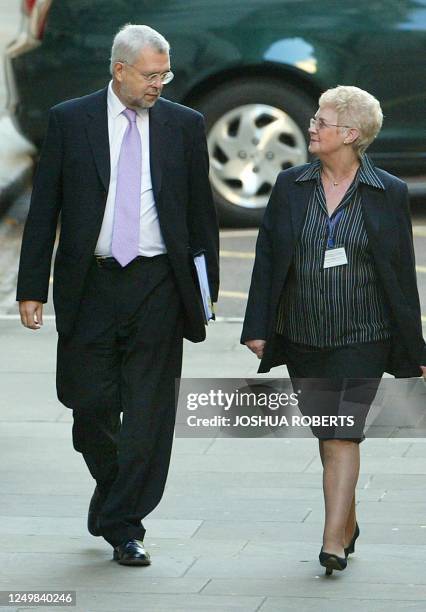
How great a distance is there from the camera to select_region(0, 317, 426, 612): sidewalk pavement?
5363 mm

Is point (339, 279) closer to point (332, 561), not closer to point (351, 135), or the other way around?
point (351, 135)

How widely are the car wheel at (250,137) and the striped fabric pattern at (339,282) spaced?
225 inches

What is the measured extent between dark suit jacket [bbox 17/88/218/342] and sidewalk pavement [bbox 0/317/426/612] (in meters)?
0.78

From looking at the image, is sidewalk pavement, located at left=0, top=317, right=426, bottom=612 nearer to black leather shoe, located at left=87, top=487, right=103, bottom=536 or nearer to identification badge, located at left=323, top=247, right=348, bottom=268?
black leather shoe, located at left=87, top=487, right=103, bottom=536

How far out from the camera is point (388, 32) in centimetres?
1130

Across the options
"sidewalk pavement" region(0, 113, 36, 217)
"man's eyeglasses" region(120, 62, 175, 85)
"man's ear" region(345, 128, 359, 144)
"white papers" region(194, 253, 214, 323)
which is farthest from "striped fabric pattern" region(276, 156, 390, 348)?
"sidewalk pavement" region(0, 113, 36, 217)

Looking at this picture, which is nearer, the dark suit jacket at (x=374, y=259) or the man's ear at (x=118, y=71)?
the dark suit jacket at (x=374, y=259)

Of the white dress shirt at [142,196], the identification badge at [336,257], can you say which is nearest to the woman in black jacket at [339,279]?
the identification badge at [336,257]

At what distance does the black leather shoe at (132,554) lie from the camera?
18.6 feet

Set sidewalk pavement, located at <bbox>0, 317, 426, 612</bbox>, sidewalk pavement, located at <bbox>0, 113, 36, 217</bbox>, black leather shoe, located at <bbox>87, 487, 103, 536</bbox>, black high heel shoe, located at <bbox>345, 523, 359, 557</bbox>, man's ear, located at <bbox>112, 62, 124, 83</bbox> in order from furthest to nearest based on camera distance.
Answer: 1. sidewalk pavement, located at <bbox>0, 113, 36, 217</bbox>
2. black leather shoe, located at <bbox>87, 487, 103, 536</bbox>
3. black high heel shoe, located at <bbox>345, 523, 359, 557</bbox>
4. man's ear, located at <bbox>112, 62, 124, 83</bbox>
5. sidewalk pavement, located at <bbox>0, 317, 426, 612</bbox>

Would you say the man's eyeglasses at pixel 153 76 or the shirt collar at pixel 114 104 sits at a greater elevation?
the man's eyeglasses at pixel 153 76

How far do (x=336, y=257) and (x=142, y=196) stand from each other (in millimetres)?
676

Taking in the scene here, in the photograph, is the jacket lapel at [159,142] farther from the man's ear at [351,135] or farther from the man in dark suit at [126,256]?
the man's ear at [351,135]

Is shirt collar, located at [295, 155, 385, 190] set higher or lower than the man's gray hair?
lower
